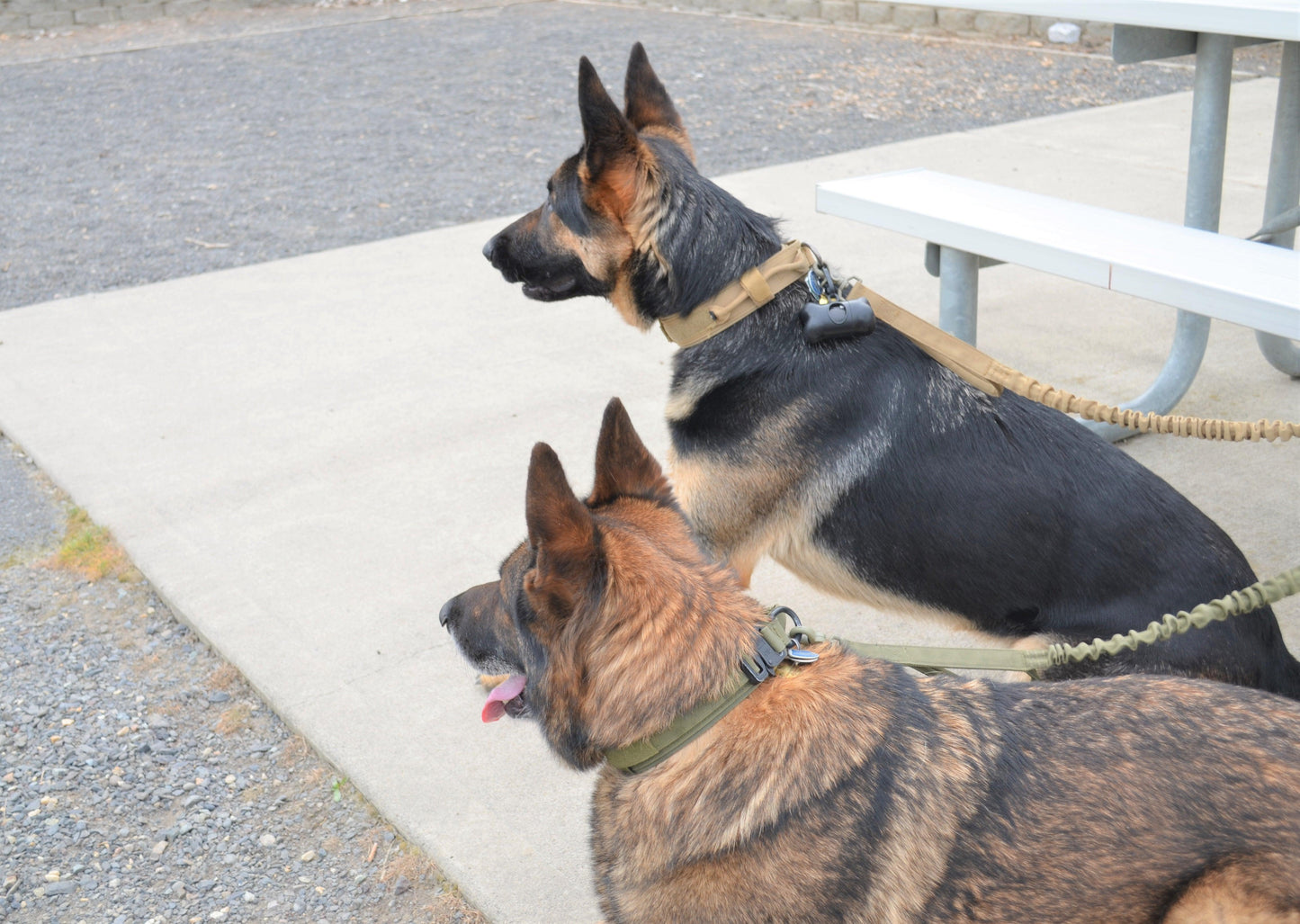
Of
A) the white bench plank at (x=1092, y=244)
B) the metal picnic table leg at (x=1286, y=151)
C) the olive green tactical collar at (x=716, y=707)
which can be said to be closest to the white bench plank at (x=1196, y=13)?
the metal picnic table leg at (x=1286, y=151)

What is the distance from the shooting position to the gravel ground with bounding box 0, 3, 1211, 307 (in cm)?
783

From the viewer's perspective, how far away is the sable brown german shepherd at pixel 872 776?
183 centimetres

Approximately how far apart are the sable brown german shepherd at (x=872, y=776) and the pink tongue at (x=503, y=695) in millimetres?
124

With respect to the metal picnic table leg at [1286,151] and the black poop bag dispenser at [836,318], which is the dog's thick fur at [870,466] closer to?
the black poop bag dispenser at [836,318]

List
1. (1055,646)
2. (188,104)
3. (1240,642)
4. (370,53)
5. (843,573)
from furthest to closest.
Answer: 1. (370,53)
2. (188,104)
3. (843,573)
4. (1240,642)
5. (1055,646)

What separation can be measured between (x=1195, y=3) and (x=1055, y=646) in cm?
276

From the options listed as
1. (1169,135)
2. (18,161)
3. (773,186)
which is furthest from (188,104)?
(1169,135)

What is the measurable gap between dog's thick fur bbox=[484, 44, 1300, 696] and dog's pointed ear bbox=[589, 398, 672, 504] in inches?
30.8

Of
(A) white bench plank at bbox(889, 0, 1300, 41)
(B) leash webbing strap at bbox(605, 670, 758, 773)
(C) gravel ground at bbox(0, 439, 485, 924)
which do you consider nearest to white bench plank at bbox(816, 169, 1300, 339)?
(A) white bench plank at bbox(889, 0, 1300, 41)

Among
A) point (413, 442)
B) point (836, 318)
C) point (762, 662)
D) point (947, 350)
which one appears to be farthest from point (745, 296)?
point (413, 442)

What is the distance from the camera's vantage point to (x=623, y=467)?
226 cm

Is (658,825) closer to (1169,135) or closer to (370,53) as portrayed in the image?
(1169,135)

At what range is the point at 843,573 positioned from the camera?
3057 millimetres

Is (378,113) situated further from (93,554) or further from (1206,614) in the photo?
(1206,614)
